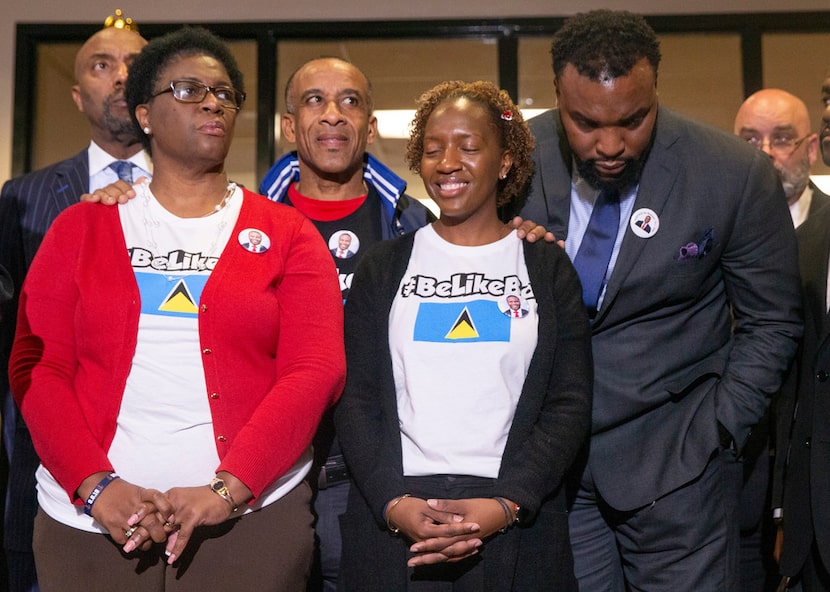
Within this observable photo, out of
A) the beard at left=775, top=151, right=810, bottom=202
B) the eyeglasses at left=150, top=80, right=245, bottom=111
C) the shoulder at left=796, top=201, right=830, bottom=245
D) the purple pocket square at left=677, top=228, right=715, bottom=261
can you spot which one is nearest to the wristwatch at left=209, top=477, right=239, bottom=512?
the eyeglasses at left=150, top=80, right=245, bottom=111

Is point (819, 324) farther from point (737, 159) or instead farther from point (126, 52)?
point (126, 52)

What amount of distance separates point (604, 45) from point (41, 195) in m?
2.02

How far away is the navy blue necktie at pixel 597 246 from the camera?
2730 mm

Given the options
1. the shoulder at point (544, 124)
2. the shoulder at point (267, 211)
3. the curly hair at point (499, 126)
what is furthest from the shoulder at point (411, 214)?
the shoulder at point (267, 211)

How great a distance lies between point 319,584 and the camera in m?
2.92

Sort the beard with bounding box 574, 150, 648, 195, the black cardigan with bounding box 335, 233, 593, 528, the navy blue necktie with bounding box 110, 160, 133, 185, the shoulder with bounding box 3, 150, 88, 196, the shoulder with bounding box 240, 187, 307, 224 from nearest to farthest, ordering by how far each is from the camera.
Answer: the black cardigan with bounding box 335, 233, 593, 528 → the shoulder with bounding box 240, 187, 307, 224 → the beard with bounding box 574, 150, 648, 195 → the shoulder with bounding box 3, 150, 88, 196 → the navy blue necktie with bounding box 110, 160, 133, 185

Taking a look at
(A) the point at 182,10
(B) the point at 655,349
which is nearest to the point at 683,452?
(B) the point at 655,349

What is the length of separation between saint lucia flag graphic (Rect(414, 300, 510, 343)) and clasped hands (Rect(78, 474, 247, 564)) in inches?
26.7

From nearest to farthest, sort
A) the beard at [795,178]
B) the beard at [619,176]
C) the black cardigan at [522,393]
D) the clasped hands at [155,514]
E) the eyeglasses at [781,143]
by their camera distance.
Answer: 1. the clasped hands at [155,514]
2. the black cardigan at [522,393]
3. the beard at [619,176]
4. the beard at [795,178]
5. the eyeglasses at [781,143]

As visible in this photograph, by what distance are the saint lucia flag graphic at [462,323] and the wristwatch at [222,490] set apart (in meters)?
0.62

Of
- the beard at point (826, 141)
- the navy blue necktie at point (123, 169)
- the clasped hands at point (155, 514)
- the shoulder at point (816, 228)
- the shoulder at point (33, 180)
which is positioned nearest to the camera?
the clasped hands at point (155, 514)

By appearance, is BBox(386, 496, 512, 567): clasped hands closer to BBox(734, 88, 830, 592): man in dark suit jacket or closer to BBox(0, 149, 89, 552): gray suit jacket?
BBox(734, 88, 830, 592): man in dark suit jacket

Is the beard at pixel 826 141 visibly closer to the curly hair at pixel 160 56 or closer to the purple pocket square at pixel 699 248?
the purple pocket square at pixel 699 248

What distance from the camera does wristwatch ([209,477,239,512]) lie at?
219 centimetres
